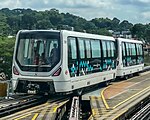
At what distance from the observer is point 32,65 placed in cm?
1552

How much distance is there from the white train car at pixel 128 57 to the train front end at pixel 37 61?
11.0 metres

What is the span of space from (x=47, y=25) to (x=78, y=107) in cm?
10493

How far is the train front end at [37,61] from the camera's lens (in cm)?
1519

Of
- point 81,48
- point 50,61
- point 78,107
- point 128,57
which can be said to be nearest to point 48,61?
point 50,61

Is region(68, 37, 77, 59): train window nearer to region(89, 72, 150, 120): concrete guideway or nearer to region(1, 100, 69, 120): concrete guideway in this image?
region(89, 72, 150, 120): concrete guideway

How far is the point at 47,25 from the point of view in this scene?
117312 millimetres

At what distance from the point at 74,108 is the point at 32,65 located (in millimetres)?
3348

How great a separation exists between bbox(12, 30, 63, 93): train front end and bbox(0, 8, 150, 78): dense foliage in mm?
35909

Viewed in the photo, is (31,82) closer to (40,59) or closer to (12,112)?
(40,59)

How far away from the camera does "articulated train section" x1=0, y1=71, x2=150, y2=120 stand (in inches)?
480

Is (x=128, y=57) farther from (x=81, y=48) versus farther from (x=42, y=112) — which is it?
(x=42, y=112)

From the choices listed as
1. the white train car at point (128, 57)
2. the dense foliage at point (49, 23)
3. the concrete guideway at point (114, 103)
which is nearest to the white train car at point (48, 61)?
the concrete guideway at point (114, 103)

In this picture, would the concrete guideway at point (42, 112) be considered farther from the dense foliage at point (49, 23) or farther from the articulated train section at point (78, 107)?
the dense foliage at point (49, 23)

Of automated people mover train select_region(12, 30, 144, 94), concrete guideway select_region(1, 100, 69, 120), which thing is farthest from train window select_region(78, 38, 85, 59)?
concrete guideway select_region(1, 100, 69, 120)
